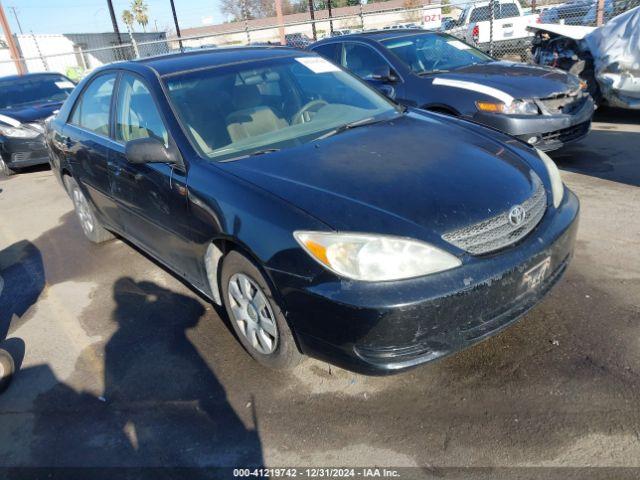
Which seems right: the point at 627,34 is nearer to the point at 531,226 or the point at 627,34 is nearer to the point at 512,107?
the point at 512,107

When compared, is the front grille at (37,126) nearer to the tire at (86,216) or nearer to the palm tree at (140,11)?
the tire at (86,216)

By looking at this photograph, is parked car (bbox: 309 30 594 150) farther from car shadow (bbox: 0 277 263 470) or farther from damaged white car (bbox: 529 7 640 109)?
car shadow (bbox: 0 277 263 470)

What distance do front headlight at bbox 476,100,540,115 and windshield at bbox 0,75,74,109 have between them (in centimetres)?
775

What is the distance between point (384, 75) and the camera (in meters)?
5.92

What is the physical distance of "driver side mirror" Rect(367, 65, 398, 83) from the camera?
19.4 feet

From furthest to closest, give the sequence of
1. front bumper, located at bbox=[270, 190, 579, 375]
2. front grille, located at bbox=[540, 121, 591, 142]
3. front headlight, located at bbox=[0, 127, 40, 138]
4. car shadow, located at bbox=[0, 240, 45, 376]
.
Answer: front headlight, located at bbox=[0, 127, 40, 138]
front grille, located at bbox=[540, 121, 591, 142]
car shadow, located at bbox=[0, 240, 45, 376]
front bumper, located at bbox=[270, 190, 579, 375]

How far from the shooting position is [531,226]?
8.11 ft

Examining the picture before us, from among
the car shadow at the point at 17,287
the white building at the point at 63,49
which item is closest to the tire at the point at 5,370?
the car shadow at the point at 17,287

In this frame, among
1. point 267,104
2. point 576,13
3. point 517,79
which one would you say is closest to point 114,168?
point 267,104

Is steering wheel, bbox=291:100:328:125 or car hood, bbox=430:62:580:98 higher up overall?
steering wheel, bbox=291:100:328:125

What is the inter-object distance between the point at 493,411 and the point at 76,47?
4219 centimetres

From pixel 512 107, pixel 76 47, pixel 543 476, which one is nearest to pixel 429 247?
pixel 543 476

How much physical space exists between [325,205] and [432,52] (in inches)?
191

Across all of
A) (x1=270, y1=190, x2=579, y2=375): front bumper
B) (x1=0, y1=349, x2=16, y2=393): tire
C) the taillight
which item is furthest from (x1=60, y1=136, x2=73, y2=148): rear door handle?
the taillight
